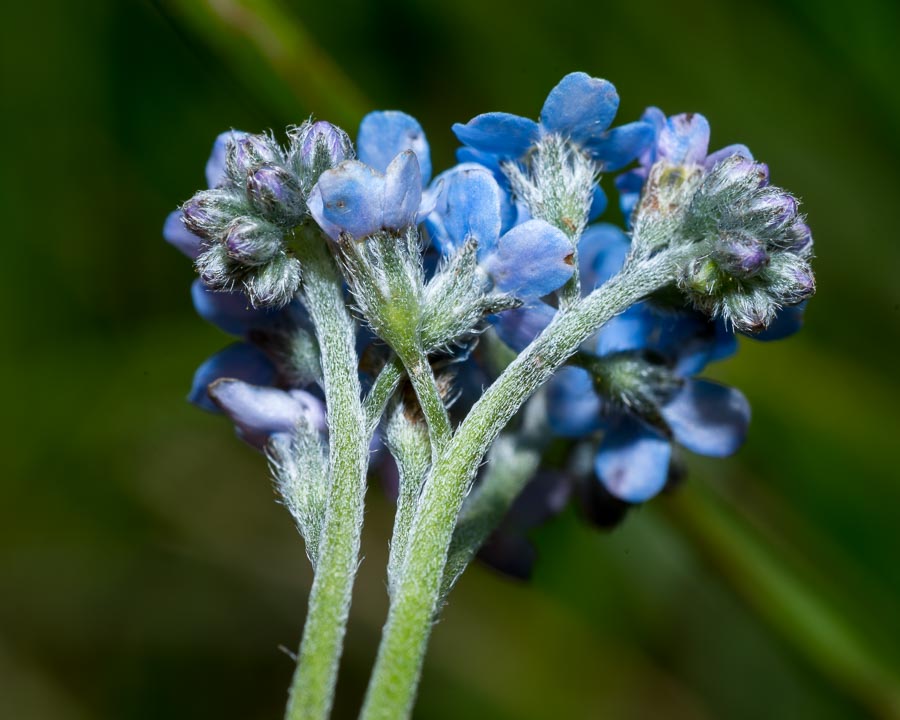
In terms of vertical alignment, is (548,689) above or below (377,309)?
below

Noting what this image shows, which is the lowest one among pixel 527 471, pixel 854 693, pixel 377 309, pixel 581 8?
pixel 854 693

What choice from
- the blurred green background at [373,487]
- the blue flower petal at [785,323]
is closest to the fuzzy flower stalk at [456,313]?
the blue flower petal at [785,323]

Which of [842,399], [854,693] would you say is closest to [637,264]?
[854,693]

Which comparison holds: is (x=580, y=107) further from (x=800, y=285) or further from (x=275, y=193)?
(x=275, y=193)

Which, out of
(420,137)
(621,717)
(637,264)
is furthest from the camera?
(621,717)

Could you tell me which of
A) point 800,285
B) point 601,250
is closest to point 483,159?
point 601,250

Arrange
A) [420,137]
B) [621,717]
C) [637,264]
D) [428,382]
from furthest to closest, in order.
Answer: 1. [621,717]
2. [420,137]
3. [637,264]
4. [428,382]

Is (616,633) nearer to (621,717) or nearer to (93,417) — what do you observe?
(621,717)
